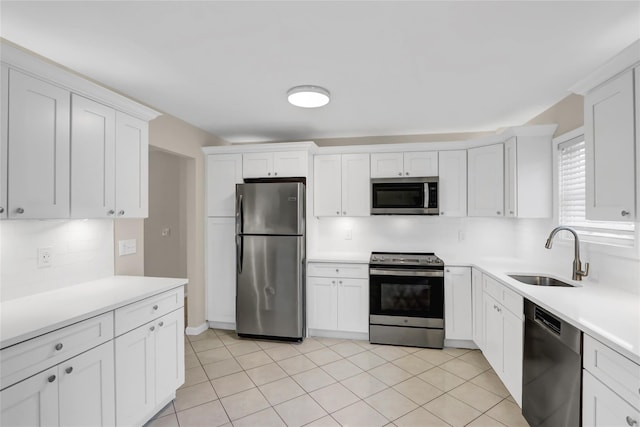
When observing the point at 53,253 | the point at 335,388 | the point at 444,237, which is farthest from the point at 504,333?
the point at 53,253

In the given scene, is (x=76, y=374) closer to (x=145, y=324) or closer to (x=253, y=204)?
(x=145, y=324)

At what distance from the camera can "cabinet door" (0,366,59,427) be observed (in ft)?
4.10

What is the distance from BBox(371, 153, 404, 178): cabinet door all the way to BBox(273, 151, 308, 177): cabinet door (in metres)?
0.83

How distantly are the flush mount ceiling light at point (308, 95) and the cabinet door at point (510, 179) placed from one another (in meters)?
1.92


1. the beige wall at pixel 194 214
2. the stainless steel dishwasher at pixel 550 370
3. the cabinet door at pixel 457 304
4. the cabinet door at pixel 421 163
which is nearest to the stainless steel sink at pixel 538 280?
the cabinet door at pixel 457 304

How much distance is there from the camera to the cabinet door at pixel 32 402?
4.10ft

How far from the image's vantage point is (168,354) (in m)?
2.18

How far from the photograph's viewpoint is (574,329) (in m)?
1.52

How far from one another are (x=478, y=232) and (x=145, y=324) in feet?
11.7

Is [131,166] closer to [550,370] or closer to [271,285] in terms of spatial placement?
[271,285]

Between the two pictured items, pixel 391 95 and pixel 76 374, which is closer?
pixel 76 374

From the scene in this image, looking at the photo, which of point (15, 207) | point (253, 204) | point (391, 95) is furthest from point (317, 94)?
point (15, 207)

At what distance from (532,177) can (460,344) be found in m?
1.87

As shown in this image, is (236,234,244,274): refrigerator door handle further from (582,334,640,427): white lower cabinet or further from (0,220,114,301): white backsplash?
(582,334,640,427): white lower cabinet
